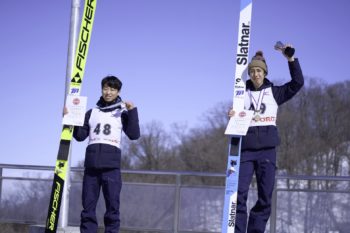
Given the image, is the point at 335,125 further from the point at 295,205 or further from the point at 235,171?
the point at 235,171

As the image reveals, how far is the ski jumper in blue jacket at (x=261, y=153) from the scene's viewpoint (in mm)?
5527

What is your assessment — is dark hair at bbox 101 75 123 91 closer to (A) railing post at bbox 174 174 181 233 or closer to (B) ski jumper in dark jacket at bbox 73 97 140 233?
(B) ski jumper in dark jacket at bbox 73 97 140 233

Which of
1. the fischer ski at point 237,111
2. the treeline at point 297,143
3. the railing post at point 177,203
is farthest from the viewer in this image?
the treeline at point 297,143

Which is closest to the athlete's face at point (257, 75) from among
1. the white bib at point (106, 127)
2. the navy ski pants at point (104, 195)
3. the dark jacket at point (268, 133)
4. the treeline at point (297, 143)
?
the dark jacket at point (268, 133)

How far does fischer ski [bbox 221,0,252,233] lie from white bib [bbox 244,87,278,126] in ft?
0.58

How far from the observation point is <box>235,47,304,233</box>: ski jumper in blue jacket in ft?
18.1

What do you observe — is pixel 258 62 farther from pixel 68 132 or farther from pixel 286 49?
pixel 68 132

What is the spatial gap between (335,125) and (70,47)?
43909mm

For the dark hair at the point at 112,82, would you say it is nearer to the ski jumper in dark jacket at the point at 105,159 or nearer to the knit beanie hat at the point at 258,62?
the ski jumper in dark jacket at the point at 105,159

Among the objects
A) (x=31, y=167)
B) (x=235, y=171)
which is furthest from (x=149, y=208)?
(x=235, y=171)

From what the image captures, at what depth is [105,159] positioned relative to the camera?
5883 mm

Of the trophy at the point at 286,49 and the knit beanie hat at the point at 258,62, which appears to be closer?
the trophy at the point at 286,49

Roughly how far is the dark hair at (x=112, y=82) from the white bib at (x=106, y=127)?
0.26 metres

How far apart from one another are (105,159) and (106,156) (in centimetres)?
3
